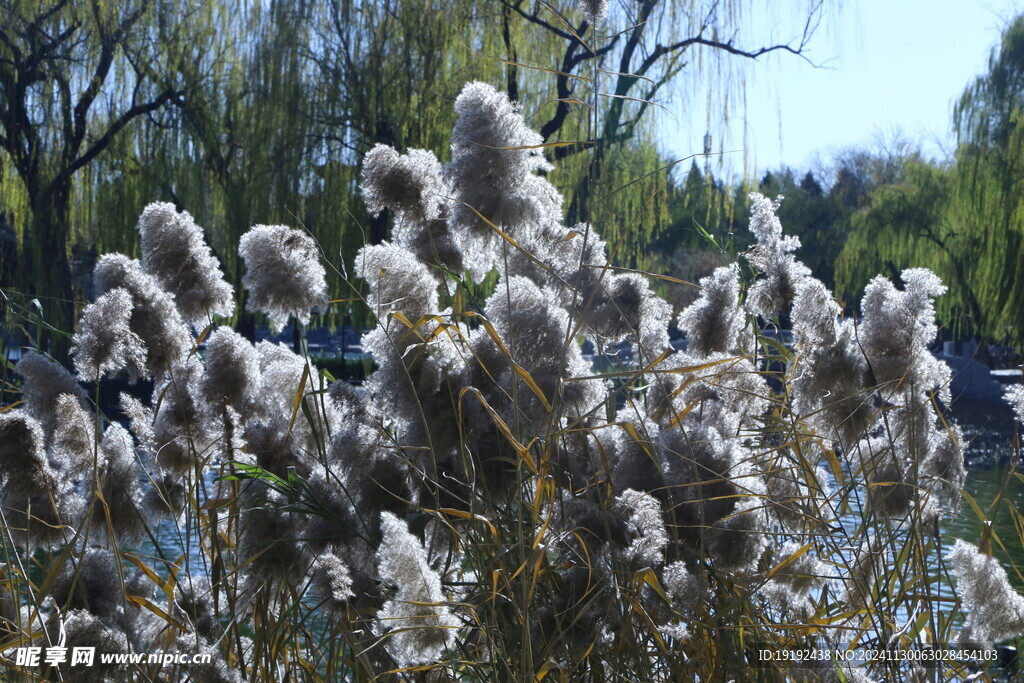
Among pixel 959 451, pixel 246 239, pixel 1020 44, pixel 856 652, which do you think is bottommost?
pixel 856 652

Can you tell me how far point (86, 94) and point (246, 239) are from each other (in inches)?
406

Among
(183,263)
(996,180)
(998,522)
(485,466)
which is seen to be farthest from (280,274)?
(996,180)

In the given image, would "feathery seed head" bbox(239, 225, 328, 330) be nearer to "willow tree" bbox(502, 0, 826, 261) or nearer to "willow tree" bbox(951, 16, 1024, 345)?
"willow tree" bbox(502, 0, 826, 261)

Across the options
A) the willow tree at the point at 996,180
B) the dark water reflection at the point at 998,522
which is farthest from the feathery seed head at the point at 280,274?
the willow tree at the point at 996,180

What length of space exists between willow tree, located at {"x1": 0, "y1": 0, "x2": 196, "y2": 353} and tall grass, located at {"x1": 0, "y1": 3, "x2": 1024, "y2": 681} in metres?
9.51

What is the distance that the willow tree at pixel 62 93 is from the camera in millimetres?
10367

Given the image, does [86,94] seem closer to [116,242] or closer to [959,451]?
[116,242]

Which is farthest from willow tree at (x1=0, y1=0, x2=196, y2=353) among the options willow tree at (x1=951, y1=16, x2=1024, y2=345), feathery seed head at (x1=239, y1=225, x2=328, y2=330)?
willow tree at (x1=951, y1=16, x2=1024, y2=345)

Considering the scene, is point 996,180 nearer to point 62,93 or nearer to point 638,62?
point 638,62

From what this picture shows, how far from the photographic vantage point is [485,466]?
1.49 metres

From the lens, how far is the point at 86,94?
10648 mm

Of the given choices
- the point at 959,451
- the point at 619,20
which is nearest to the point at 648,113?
the point at 619,20

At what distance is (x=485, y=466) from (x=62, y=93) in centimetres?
1072

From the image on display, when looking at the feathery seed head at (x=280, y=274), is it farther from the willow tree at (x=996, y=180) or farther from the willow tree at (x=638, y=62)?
the willow tree at (x=996, y=180)
